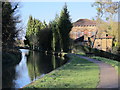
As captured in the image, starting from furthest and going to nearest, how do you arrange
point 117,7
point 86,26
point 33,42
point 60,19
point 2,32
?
point 86,26 < point 33,42 < point 60,19 < point 117,7 < point 2,32

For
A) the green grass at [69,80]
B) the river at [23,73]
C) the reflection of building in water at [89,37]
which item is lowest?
the river at [23,73]

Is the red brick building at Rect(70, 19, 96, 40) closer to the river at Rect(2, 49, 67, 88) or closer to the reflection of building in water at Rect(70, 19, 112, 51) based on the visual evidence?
the reflection of building in water at Rect(70, 19, 112, 51)

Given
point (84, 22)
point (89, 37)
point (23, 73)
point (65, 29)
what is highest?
point (84, 22)

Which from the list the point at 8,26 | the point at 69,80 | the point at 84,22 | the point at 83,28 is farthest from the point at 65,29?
the point at 69,80

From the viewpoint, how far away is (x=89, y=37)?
174ft

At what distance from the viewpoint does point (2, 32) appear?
23.0 m

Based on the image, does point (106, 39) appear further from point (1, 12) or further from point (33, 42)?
point (1, 12)

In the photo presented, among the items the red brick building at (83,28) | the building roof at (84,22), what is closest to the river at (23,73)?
the red brick building at (83,28)

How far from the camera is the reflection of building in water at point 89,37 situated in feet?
160

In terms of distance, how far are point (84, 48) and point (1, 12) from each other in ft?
75.9

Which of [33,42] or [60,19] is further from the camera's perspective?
[33,42]

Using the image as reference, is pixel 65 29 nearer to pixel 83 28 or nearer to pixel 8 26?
pixel 8 26

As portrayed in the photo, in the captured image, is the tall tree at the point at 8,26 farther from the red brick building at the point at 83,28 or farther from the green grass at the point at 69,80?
the red brick building at the point at 83,28

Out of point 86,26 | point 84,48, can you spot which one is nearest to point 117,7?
point 84,48
